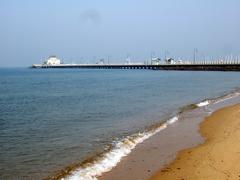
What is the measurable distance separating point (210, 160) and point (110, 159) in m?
2.60

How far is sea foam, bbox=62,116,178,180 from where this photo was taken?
9.45 meters

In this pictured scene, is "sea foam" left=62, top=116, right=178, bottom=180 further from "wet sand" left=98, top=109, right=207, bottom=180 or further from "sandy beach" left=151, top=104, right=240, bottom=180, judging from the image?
"sandy beach" left=151, top=104, right=240, bottom=180

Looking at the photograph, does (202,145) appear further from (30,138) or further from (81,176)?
(30,138)

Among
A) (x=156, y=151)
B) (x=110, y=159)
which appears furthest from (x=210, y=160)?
(x=110, y=159)

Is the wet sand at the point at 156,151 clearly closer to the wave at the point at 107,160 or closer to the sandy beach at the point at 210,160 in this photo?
the wave at the point at 107,160

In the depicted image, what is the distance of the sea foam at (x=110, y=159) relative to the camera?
9453 mm

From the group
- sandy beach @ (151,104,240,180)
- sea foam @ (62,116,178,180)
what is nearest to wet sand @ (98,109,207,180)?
sea foam @ (62,116,178,180)

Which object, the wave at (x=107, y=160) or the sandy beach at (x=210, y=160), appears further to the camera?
the wave at (x=107, y=160)

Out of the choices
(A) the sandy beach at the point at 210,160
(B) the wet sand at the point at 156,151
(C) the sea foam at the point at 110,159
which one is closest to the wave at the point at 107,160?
(C) the sea foam at the point at 110,159

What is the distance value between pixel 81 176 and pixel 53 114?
42.4 feet

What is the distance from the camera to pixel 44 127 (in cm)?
1706

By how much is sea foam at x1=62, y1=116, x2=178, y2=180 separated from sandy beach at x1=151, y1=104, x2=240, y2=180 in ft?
4.65

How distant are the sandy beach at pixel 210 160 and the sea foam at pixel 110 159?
1418 mm

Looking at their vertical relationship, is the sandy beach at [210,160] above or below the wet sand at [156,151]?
above
